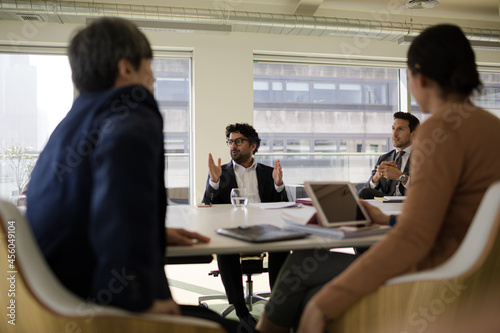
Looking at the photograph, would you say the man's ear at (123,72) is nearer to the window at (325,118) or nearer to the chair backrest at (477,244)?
the chair backrest at (477,244)

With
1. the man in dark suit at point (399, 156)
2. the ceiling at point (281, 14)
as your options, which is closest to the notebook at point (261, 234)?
the man in dark suit at point (399, 156)

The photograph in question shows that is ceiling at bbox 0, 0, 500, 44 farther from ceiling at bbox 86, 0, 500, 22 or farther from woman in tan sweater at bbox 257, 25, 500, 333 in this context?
woman in tan sweater at bbox 257, 25, 500, 333

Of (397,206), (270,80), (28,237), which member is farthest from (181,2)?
(28,237)

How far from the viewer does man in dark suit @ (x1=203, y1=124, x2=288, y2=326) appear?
298 cm

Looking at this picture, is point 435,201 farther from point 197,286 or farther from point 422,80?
point 197,286

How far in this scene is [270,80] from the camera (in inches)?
251

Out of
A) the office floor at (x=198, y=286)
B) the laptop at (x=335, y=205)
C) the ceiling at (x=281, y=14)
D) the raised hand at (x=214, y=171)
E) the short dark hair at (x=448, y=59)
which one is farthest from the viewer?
the ceiling at (x=281, y=14)

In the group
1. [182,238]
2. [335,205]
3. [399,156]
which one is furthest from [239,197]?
[399,156]

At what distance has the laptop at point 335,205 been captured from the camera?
171cm

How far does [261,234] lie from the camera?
1599mm

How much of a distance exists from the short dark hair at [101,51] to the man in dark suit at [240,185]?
6.04ft

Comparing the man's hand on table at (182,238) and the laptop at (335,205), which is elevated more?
the laptop at (335,205)

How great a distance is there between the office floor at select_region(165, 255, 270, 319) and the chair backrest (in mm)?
2390

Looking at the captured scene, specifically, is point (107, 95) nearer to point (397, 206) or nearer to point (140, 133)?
point (140, 133)
